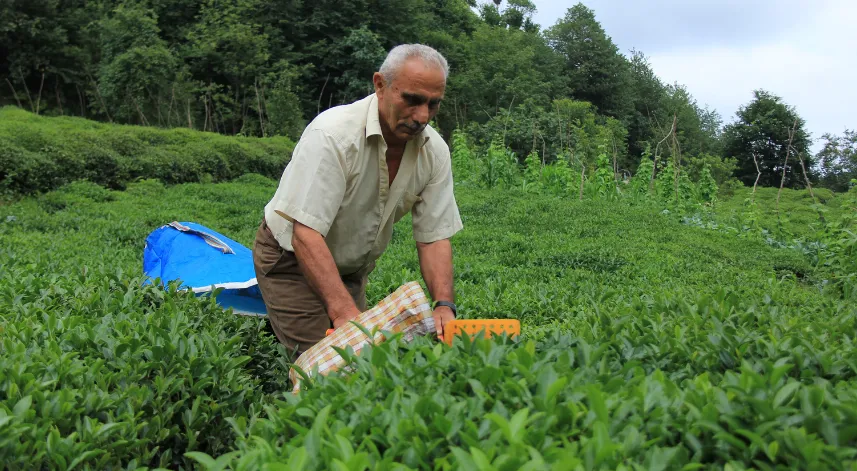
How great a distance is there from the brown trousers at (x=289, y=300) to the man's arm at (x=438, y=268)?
20.4 inches

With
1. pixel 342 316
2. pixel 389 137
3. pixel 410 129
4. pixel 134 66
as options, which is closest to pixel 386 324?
pixel 342 316

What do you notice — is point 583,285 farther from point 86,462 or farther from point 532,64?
point 532,64

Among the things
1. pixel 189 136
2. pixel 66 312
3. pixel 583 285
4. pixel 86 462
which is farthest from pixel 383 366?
pixel 189 136

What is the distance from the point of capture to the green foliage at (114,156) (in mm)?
11570

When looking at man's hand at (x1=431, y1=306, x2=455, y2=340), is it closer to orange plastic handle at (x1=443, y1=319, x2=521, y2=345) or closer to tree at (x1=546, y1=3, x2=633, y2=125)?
orange plastic handle at (x1=443, y1=319, x2=521, y2=345)

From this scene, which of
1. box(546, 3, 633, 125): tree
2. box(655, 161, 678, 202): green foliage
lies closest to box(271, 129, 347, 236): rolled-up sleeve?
box(655, 161, 678, 202): green foliage

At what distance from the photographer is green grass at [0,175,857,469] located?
1.64 metres

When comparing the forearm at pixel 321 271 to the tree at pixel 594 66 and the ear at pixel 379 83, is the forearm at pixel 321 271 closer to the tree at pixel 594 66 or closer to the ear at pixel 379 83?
the ear at pixel 379 83

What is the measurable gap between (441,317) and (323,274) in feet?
1.71

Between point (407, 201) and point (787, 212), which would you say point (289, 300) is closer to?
point (407, 201)

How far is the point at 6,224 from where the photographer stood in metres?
8.94

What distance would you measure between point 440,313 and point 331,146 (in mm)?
829

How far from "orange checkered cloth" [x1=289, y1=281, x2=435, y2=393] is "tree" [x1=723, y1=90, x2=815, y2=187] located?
35207 millimetres

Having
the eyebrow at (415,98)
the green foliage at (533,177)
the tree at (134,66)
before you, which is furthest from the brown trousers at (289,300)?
the tree at (134,66)
